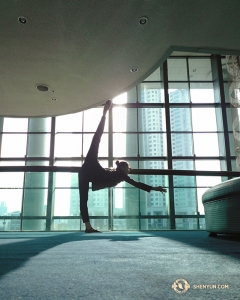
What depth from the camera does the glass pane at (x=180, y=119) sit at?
11852 millimetres

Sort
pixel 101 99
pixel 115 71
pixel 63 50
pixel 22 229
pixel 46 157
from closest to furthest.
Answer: pixel 63 50
pixel 115 71
pixel 22 229
pixel 101 99
pixel 46 157

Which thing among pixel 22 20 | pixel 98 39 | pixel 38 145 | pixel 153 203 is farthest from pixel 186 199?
pixel 38 145

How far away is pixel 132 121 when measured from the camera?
12.0 meters

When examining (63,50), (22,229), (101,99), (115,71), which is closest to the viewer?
(63,50)

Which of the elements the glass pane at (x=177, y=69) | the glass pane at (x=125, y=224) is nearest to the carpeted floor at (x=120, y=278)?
the glass pane at (x=125, y=224)

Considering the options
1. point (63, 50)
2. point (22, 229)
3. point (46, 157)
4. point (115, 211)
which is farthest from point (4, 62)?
point (46, 157)

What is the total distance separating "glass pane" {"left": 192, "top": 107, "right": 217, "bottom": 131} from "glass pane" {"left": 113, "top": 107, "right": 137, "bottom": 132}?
259 cm

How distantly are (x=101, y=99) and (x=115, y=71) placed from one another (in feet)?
2.64

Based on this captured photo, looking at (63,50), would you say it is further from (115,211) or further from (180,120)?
(180,120)

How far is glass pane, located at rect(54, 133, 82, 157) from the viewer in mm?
11594

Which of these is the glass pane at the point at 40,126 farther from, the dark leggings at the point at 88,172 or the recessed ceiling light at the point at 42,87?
the dark leggings at the point at 88,172

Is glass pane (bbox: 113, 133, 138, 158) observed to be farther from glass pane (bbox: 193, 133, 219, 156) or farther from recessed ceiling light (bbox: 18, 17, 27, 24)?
recessed ceiling light (bbox: 18, 17, 27, 24)

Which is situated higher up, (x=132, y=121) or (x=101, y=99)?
(x=132, y=121)

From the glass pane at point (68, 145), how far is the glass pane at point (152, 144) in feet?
8.62
